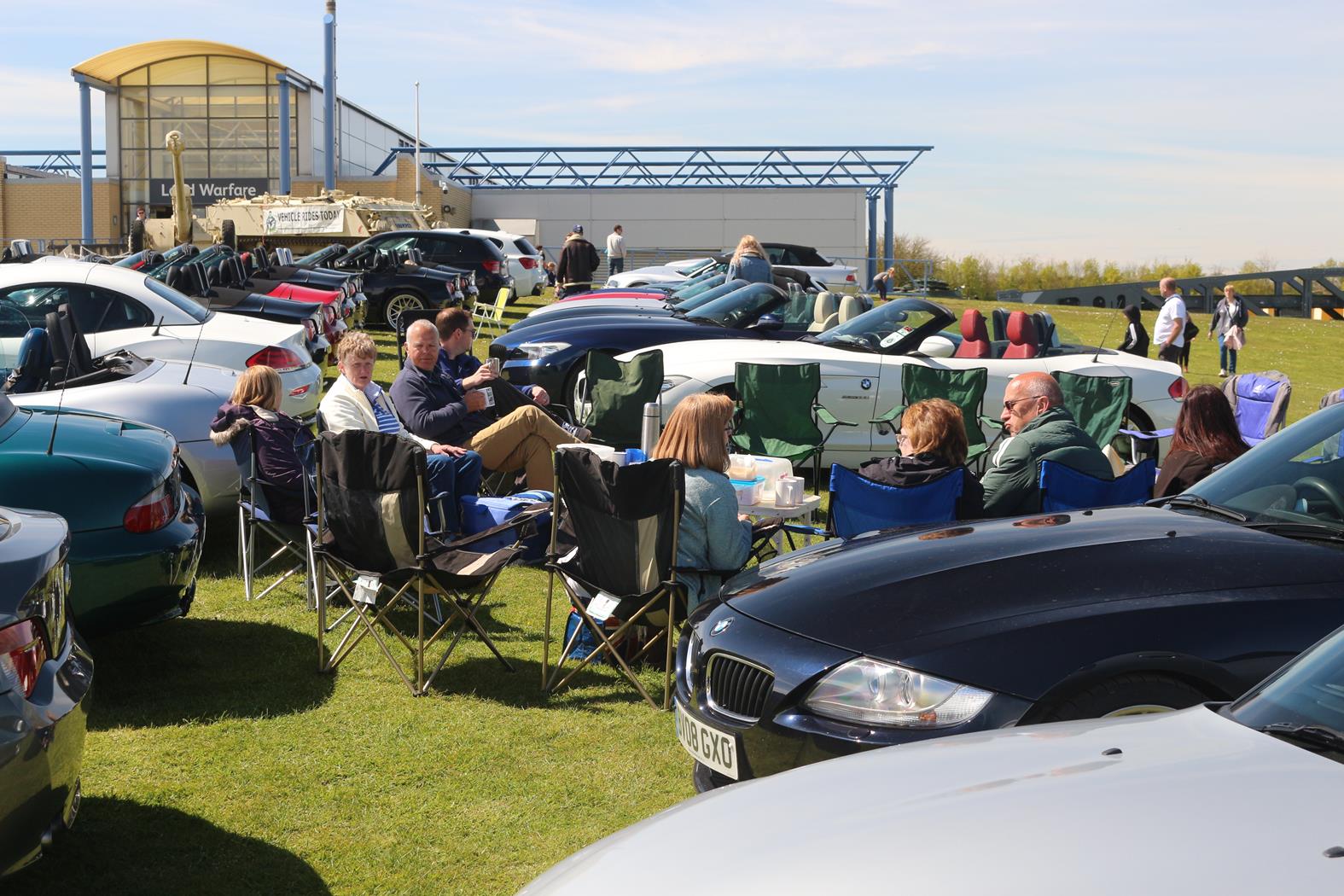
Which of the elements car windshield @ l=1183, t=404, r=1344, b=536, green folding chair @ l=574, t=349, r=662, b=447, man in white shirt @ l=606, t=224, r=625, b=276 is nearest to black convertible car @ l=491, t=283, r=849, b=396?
green folding chair @ l=574, t=349, r=662, b=447

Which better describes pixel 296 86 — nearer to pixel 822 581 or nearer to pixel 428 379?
pixel 428 379

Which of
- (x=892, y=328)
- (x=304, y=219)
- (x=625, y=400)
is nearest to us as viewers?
(x=625, y=400)

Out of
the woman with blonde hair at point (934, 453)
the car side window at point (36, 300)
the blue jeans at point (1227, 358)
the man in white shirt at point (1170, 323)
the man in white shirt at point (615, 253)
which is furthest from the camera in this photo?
the man in white shirt at point (615, 253)

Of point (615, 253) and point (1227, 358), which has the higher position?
point (615, 253)

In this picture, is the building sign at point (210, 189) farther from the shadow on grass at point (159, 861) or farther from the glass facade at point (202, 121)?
the shadow on grass at point (159, 861)

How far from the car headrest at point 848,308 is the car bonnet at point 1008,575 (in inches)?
288

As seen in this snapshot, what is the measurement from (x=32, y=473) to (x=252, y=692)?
126cm

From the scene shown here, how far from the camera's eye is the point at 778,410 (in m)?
9.78

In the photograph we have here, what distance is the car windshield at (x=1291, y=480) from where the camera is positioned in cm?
438

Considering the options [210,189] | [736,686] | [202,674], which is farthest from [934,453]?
[210,189]

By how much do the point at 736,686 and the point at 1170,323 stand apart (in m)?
16.5

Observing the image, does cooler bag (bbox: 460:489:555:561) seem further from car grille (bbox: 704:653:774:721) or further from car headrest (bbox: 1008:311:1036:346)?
car headrest (bbox: 1008:311:1036:346)

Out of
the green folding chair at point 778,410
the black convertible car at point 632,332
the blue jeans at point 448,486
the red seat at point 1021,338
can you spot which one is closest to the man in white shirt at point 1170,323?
the black convertible car at point 632,332

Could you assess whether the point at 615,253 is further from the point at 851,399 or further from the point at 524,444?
the point at 524,444
